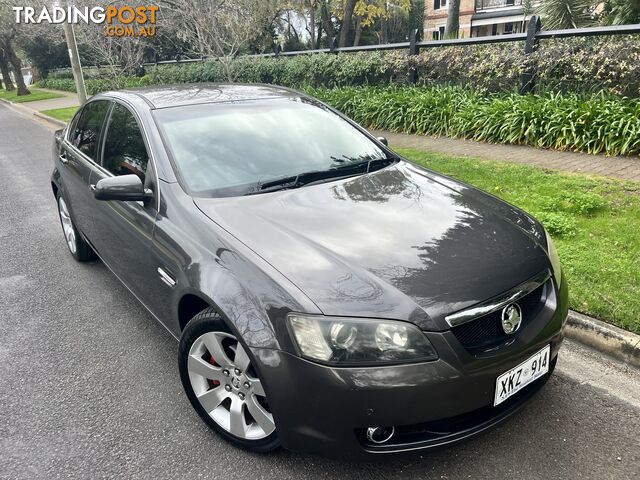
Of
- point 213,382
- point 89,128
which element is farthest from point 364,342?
point 89,128

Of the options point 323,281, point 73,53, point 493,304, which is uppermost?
point 73,53

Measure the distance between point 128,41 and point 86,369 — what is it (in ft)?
53.5

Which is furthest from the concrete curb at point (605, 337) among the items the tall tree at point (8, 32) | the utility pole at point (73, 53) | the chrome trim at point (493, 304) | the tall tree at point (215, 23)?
the tall tree at point (8, 32)

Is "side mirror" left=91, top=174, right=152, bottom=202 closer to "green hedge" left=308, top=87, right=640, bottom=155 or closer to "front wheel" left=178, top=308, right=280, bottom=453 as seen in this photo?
"front wheel" left=178, top=308, right=280, bottom=453

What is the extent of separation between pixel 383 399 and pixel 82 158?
333 cm

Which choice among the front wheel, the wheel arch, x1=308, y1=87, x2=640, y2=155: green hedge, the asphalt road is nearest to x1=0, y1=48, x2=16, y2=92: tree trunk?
x1=308, y1=87, x2=640, y2=155: green hedge

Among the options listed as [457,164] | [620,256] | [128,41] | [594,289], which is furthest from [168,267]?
[128,41]

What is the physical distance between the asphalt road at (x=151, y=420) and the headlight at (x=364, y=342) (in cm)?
55

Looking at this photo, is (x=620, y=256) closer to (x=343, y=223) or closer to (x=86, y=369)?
(x=343, y=223)

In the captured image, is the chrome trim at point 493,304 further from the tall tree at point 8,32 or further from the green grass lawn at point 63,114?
the tall tree at point 8,32

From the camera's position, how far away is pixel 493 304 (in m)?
2.13

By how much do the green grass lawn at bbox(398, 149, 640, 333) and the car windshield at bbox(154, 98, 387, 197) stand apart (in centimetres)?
170

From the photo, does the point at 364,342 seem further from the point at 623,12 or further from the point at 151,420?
the point at 623,12

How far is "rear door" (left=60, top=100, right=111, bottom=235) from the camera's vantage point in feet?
13.1
